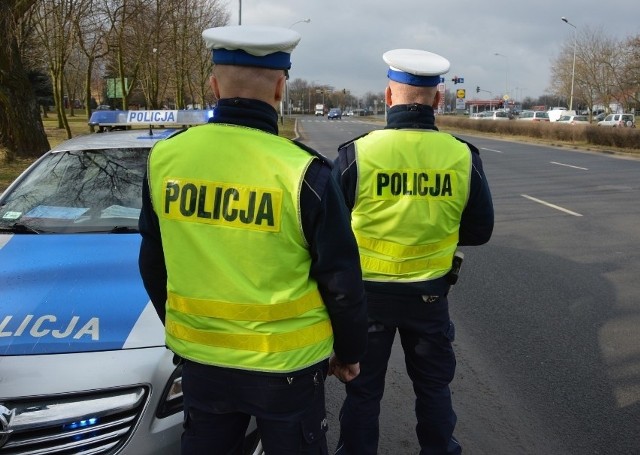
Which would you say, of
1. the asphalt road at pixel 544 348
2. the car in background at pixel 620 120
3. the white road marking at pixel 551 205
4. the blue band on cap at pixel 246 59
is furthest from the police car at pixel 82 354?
the car in background at pixel 620 120

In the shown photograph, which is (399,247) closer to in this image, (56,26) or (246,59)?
(246,59)

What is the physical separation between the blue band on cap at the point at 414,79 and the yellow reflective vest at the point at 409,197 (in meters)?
0.21

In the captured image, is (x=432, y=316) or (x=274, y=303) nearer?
(x=274, y=303)

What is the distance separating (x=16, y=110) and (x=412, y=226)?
1530 centimetres

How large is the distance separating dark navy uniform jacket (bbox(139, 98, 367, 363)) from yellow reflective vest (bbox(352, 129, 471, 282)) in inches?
31.4

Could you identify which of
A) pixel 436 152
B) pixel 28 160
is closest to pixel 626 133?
pixel 28 160

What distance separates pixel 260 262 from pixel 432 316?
1.22 meters

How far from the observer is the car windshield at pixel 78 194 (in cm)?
358

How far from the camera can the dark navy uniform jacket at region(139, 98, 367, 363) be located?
176cm

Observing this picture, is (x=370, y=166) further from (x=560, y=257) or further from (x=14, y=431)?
(x=560, y=257)

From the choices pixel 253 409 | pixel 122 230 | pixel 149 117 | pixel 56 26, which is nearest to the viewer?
pixel 253 409

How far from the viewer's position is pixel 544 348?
4477 mm

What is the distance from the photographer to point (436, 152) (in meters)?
2.70

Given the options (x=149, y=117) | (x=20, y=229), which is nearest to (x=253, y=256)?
(x=20, y=229)
